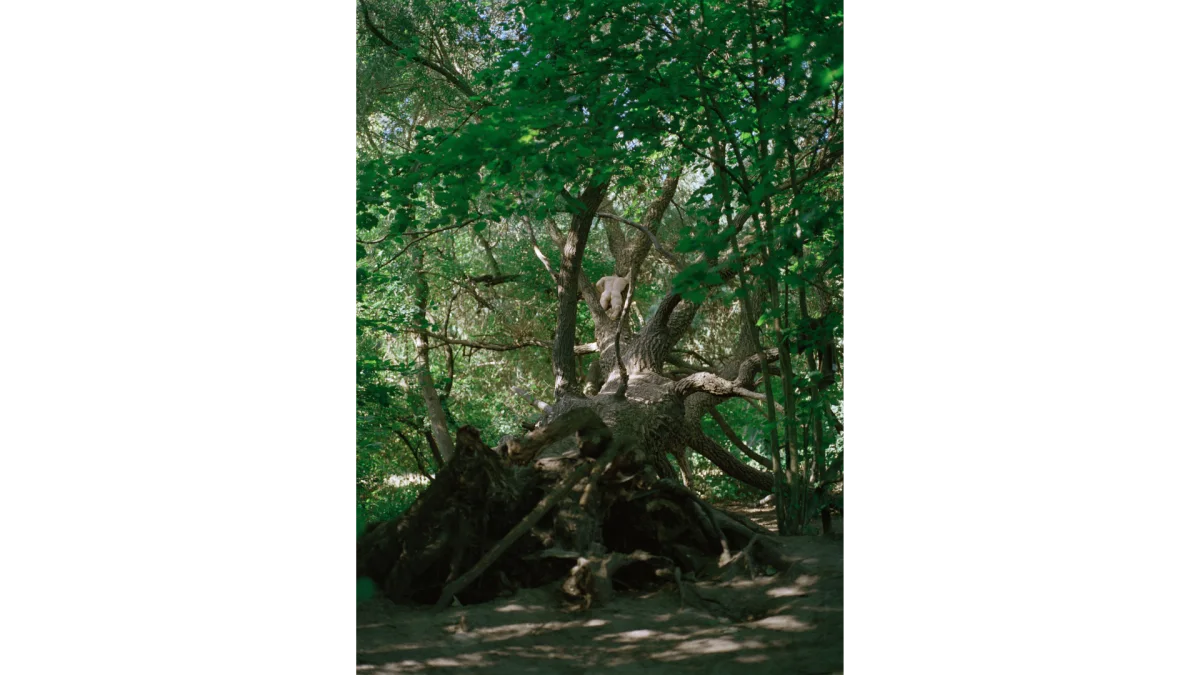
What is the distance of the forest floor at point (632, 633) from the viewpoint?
2.36 metres

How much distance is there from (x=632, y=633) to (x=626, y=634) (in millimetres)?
18

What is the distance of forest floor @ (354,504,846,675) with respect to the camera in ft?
7.73

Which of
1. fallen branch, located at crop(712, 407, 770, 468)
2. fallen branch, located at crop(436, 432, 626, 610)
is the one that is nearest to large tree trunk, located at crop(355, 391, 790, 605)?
fallen branch, located at crop(436, 432, 626, 610)

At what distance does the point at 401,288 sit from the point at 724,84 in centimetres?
120

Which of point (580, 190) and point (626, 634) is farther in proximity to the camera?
point (580, 190)

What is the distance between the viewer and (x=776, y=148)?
2.57 m

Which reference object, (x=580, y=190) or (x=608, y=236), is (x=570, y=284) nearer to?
(x=608, y=236)

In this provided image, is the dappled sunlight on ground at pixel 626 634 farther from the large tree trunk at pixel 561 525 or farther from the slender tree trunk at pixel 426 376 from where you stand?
the slender tree trunk at pixel 426 376

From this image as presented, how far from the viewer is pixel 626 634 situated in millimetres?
2375

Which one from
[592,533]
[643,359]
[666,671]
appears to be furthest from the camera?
[643,359]

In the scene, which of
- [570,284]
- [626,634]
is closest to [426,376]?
[570,284]

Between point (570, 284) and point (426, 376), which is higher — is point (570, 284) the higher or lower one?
the higher one

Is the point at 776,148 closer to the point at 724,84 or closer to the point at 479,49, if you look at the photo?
the point at 724,84
